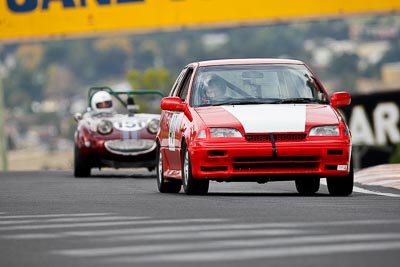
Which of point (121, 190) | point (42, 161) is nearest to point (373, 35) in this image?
point (42, 161)

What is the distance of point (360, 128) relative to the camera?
4409 cm

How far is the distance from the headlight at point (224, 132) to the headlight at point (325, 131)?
2.43 feet

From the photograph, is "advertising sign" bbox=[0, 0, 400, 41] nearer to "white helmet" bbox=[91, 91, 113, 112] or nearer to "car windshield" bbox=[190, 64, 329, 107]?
"white helmet" bbox=[91, 91, 113, 112]

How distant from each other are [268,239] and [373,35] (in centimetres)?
18373

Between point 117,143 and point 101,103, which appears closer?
point 117,143

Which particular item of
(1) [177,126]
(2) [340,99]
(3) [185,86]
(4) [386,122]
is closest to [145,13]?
(4) [386,122]

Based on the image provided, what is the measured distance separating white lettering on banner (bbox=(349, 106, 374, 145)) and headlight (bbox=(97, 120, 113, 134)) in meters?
19.1

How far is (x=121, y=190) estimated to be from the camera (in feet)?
61.9

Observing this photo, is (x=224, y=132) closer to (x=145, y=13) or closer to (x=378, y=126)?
(x=378, y=126)

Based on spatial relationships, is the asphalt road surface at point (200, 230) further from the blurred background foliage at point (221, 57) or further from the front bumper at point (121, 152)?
the blurred background foliage at point (221, 57)

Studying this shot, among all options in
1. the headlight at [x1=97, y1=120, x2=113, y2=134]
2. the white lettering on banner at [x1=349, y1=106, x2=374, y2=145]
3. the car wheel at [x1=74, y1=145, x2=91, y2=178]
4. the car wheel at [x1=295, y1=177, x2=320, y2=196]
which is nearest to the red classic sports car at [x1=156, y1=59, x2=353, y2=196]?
the car wheel at [x1=295, y1=177, x2=320, y2=196]

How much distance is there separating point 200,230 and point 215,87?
244 inches

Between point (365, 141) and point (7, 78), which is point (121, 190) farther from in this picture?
point (7, 78)

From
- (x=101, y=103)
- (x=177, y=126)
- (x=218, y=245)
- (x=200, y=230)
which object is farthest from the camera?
(x=101, y=103)
